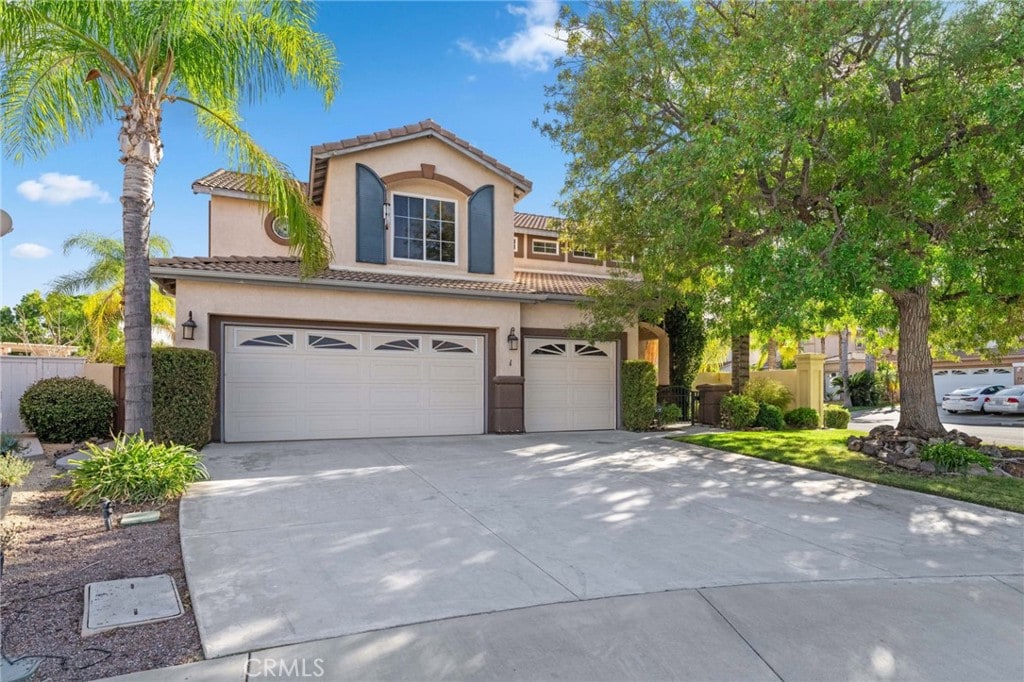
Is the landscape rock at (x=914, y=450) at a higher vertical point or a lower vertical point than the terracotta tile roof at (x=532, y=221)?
lower

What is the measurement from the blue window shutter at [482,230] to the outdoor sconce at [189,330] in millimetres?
6178

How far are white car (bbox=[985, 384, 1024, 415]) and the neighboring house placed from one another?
18132 millimetres

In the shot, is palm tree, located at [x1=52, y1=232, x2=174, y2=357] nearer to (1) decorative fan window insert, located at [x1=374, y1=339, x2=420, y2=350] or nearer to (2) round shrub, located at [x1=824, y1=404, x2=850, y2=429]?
(1) decorative fan window insert, located at [x1=374, y1=339, x2=420, y2=350]

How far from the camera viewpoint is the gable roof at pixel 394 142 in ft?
42.7

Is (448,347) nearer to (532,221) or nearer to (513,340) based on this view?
(513,340)

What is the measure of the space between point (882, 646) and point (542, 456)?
23.2ft

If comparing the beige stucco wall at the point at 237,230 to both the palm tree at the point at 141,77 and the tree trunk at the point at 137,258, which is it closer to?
the palm tree at the point at 141,77

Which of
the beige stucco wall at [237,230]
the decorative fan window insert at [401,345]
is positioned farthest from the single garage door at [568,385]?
the beige stucco wall at [237,230]

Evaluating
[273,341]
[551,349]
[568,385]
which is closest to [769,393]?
[568,385]

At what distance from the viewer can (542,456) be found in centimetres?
1038

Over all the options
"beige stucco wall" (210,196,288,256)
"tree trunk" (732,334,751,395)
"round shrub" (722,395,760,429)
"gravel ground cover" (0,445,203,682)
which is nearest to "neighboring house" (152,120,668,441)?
"beige stucco wall" (210,196,288,256)

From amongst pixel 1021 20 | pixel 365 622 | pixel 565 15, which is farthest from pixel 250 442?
pixel 1021 20

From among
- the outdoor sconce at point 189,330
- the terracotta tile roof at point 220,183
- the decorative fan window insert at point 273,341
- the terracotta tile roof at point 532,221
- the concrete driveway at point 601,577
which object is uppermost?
the terracotta tile roof at point 220,183

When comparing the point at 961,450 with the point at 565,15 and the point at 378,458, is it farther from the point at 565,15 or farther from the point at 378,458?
the point at 565,15
